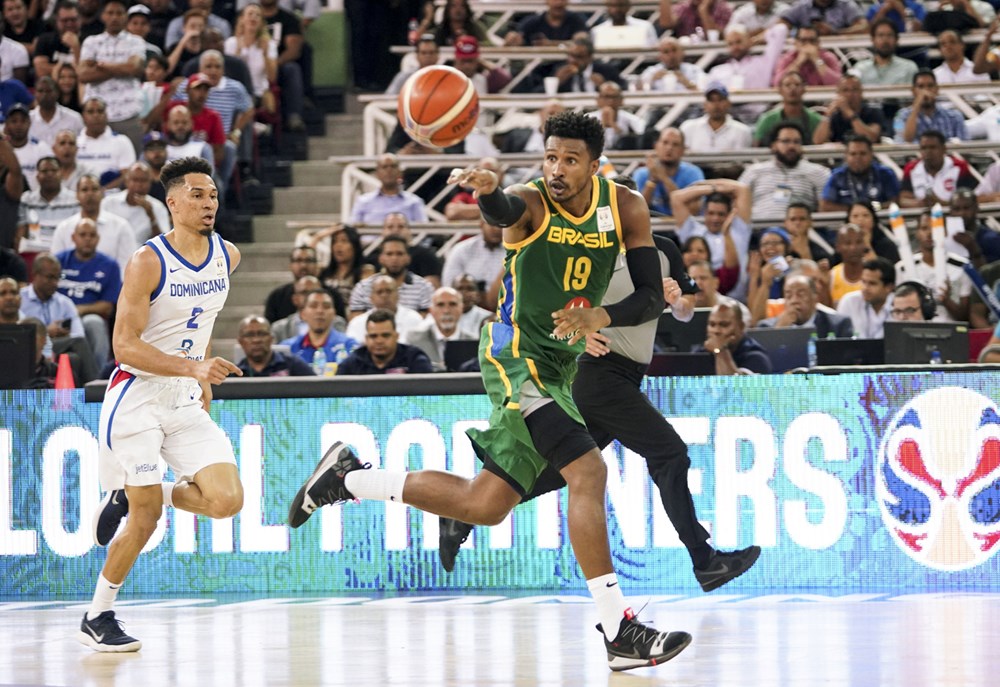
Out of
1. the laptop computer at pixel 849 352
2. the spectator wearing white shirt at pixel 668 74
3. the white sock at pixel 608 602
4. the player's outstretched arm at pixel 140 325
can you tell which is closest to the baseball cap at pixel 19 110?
the spectator wearing white shirt at pixel 668 74

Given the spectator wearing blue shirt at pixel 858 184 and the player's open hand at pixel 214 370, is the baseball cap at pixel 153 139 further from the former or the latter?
the player's open hand at pixel 214 370

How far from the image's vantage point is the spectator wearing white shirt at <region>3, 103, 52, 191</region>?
51.2 ft

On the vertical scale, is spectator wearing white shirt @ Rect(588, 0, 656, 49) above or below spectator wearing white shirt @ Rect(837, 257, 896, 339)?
above

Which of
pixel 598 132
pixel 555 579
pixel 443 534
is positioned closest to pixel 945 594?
pixel 555 579

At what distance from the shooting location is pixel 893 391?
9.02 meters

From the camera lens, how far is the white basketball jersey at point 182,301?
278 inches

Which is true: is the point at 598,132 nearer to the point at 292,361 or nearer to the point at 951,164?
the point at 292,361

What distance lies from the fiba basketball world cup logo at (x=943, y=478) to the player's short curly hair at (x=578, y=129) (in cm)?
340

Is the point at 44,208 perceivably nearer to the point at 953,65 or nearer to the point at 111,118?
the point at 111,118

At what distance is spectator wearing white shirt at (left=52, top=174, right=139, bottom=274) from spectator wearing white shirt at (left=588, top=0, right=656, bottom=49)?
5.74 metres

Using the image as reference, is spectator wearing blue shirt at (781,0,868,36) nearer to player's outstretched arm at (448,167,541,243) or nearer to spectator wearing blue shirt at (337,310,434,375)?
spectator wearing blue shirt at (337,310,434,375)

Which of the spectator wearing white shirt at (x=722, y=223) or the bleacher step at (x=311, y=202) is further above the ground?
the bleacher step at (x=311, y=202)

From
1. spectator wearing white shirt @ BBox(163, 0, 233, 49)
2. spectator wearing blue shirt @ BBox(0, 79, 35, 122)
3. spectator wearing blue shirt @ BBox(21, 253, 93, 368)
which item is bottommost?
spectator wearing blue shirt @ BBox(21, 253, 93, 368)

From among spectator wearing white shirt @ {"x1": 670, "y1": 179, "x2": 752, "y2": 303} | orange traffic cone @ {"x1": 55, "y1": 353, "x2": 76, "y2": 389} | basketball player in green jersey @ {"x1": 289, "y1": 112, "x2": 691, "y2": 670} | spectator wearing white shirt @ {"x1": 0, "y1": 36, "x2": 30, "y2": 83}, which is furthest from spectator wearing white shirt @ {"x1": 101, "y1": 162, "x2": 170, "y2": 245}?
basketball player in green jersey @ {"x1": 289, "y1": 112, "x2": 691, "y2": 670}
